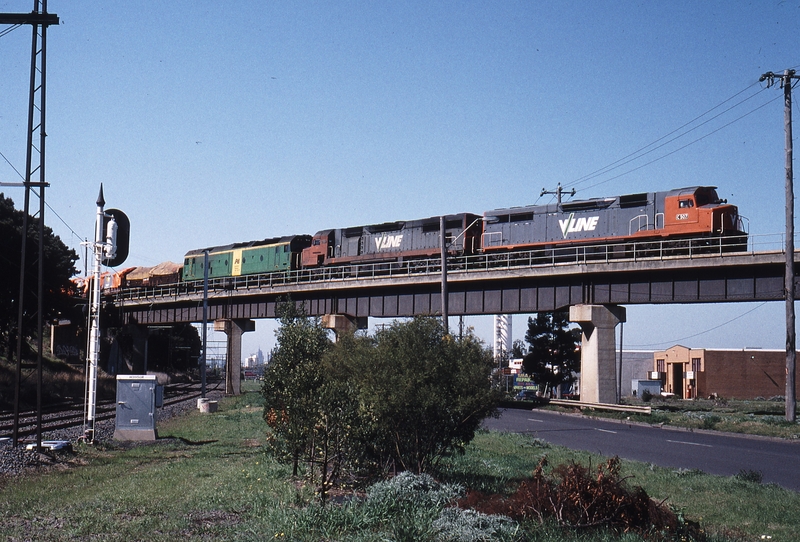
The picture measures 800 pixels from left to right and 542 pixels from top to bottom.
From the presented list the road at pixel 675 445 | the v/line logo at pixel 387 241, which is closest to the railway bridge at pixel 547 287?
the v/line logo at pixel 387 241

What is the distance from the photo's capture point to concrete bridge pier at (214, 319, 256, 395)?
6156 centimetres

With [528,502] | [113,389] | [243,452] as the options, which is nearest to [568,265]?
[243,452]

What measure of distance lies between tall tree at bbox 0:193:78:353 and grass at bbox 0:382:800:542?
37777 mm

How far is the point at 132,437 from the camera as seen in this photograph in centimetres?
2391

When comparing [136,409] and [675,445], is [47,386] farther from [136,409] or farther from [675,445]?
[675,445]

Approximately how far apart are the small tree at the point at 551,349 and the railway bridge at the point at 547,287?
109 ft

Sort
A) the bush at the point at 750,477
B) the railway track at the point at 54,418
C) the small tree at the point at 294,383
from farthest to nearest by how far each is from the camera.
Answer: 1. the railway track at the point at 54,418
2. the bush at the point at 750,477
3. the small tree at the point at 294,383

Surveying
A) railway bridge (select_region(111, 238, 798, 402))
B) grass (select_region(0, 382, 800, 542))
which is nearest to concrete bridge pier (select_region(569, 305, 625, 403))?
railway bridge (select_region(111, 238, 798, 402))

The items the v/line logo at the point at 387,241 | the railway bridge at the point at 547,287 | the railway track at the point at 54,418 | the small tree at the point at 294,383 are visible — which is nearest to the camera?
the small tree at the point at 294,383

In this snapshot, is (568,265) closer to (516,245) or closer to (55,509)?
(516,245)

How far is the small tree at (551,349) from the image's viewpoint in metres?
80.9

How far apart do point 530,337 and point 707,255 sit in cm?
4686

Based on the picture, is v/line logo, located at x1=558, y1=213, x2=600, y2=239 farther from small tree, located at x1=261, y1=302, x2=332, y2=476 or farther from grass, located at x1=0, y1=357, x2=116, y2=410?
grass, located at x1=0, y1=357, x2=116, y2=410

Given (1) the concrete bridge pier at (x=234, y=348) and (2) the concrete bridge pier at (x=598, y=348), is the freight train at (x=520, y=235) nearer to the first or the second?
(2) the concrete bridge pier at (x=598, y=348)
